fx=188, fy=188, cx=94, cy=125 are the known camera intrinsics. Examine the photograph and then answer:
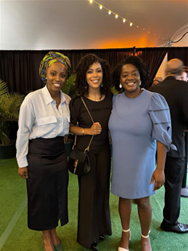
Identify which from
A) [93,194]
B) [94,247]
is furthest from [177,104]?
[94,247]

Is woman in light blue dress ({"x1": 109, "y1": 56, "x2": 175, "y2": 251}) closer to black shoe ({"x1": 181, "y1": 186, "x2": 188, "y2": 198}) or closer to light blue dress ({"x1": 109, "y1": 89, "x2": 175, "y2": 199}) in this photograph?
light blue dress ({"x1": 109, "y1": 89, "x2": 175, "y2": 199})

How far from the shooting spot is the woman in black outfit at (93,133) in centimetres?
153

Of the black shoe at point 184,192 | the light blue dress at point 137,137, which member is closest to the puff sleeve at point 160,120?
the light blue dress at point 137,137

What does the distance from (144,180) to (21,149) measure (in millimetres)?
1011

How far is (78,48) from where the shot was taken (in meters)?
5.78

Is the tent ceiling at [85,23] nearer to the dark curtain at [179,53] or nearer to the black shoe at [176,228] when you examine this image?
the dark curtain at [179,53]

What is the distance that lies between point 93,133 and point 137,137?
34cm

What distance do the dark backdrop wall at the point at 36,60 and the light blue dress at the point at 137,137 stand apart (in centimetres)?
475

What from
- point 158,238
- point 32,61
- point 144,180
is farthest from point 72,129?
point 32,61

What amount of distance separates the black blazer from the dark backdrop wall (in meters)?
4.25

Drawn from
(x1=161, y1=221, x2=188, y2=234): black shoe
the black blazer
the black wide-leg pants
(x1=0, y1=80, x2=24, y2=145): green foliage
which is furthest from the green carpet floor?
(x1=0, y1=80, x2=24, y2=145): green foliage

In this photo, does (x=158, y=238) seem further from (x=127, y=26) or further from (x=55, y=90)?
(x=127, y=26)

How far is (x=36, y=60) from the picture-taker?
6.08 metres

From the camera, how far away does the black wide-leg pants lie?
157cm
